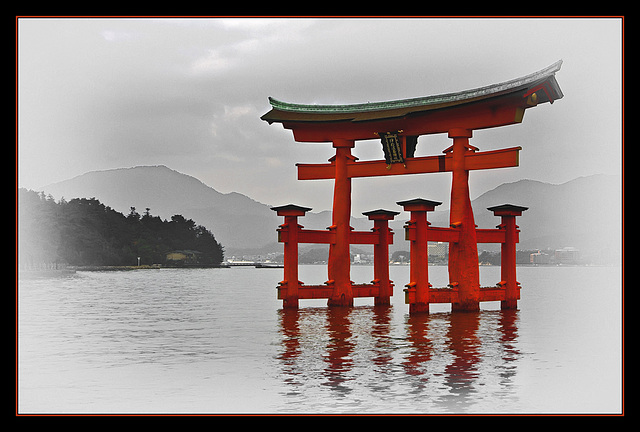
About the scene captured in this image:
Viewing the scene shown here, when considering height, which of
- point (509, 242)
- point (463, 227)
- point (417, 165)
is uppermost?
point (417, 165)

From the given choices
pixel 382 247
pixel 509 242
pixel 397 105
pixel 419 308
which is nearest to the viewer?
pixel 419 308

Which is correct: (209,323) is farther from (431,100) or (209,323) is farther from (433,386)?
(433,386)

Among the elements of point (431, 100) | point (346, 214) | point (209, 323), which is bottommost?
point (209, 323)

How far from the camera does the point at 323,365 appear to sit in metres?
12.0

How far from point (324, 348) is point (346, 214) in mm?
9448

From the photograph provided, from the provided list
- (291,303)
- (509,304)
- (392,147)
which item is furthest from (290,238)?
(509,304)

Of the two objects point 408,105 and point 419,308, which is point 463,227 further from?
point 408,105

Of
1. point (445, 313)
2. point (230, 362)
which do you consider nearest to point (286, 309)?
point (445, 313)

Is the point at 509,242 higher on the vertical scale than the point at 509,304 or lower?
higher

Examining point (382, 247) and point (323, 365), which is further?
point (382, 247)

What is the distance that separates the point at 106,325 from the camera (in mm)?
20781

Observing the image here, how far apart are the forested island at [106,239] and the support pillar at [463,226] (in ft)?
119

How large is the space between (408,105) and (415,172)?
201cm

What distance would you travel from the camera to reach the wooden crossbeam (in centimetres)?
1933
